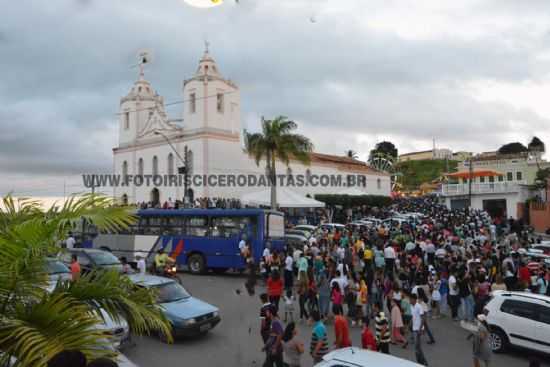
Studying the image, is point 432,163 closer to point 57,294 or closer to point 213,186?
point 213,186

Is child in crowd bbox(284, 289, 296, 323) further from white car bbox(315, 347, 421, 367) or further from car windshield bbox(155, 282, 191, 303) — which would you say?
white car bbox(315, 347, 421, 367)

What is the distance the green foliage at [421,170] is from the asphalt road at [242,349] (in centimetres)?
10079

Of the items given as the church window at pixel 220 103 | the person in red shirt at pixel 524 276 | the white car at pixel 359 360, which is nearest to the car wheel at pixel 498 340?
the person in red shirt at pixel 524 276

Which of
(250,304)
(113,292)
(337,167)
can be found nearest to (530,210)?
(337,167)

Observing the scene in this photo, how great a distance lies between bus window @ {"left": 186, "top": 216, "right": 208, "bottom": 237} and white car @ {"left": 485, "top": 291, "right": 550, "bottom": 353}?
36.7ft

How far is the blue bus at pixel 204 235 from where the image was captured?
17.6 meters

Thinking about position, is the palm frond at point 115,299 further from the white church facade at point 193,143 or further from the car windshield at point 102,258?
the white church facade at point 193,143

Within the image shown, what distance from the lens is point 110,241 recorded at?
67.0ft

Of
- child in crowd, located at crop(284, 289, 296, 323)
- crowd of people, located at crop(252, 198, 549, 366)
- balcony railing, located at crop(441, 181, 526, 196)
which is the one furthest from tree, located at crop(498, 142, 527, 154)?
child in crowd, located at crop(284, 289, 296, 323)

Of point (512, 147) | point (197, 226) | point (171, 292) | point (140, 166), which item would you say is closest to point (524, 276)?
point (171, 292)

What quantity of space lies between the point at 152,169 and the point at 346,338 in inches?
1709

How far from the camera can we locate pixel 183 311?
10023 mm

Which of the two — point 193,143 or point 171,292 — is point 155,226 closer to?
point 171,292

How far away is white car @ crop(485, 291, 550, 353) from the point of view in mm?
9156
